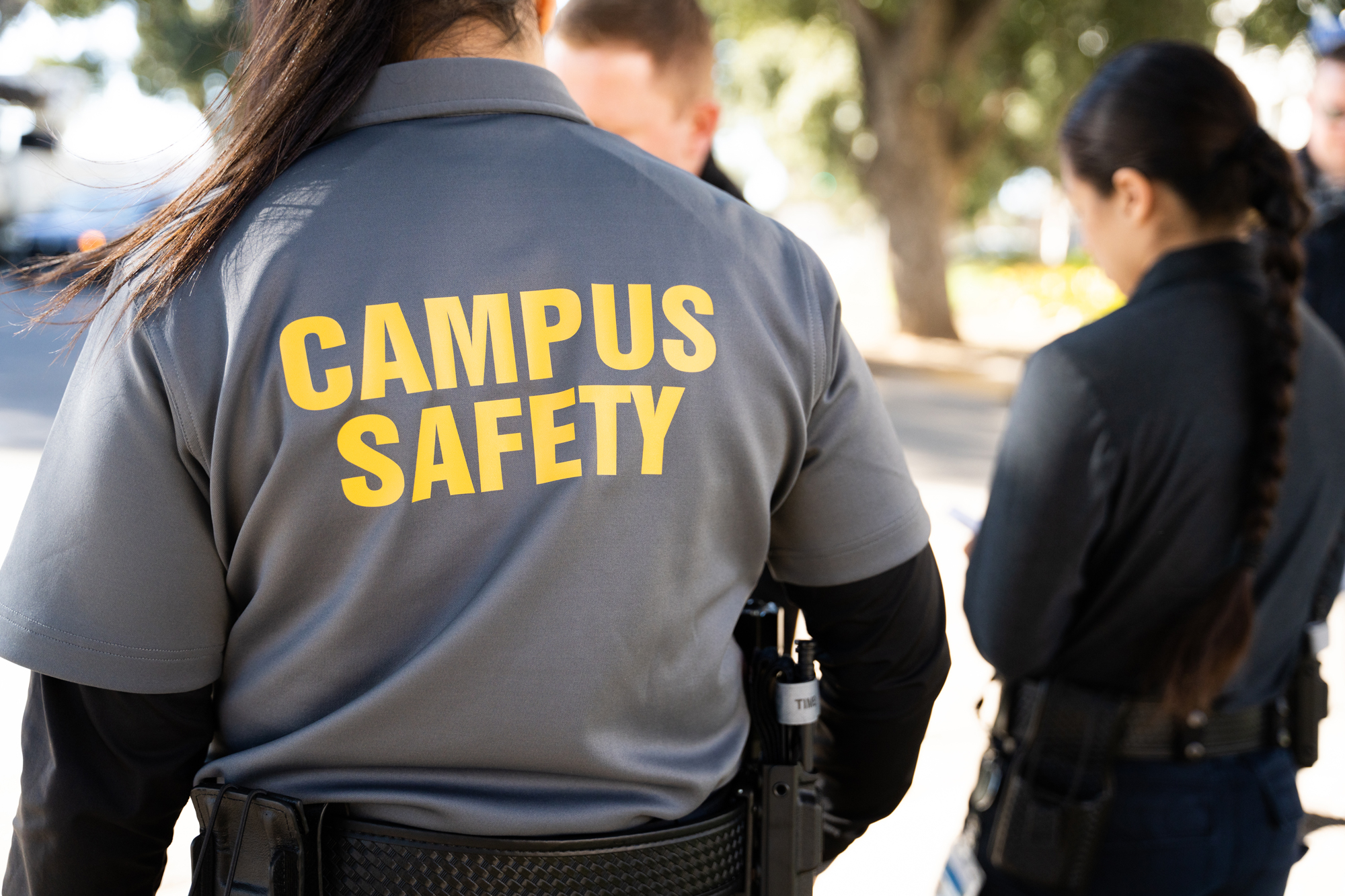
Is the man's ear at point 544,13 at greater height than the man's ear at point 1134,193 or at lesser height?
greater

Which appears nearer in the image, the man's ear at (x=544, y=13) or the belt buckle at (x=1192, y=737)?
the man's ear at (x=544, y=13)

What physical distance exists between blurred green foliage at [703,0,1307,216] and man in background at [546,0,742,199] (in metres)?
10.6

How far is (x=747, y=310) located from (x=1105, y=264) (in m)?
0.87

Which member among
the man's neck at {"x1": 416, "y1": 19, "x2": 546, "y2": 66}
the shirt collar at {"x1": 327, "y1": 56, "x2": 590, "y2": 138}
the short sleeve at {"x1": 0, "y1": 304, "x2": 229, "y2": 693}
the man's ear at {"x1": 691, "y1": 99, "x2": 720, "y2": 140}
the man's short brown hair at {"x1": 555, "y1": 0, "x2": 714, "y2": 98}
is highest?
the man's short brown hair at {"x1": 555, "y1": 0, "x2": 714, "y2": 98}

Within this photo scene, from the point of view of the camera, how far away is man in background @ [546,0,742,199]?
2307 mm

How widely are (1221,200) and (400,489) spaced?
1292mm

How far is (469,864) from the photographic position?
113 centimetres

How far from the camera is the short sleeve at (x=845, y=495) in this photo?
1.31 metres

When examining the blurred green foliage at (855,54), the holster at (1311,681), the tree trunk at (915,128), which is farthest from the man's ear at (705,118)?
the tree trunk at (915,128)

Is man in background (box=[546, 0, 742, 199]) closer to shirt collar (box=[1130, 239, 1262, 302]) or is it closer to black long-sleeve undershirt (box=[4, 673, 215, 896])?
shirt collar (box=[1130, 239, 1262, 302])

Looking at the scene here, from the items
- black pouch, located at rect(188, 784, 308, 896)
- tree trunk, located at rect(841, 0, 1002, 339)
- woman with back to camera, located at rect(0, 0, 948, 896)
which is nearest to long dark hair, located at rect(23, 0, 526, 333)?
woman with back to camera, located at rect(0, 0, 948, 896)

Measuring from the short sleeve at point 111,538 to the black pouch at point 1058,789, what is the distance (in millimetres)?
1185

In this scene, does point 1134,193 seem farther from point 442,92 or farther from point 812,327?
point 442,92

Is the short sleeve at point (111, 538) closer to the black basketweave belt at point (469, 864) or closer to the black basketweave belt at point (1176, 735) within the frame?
the black basketweave belt at point (469, 864)
